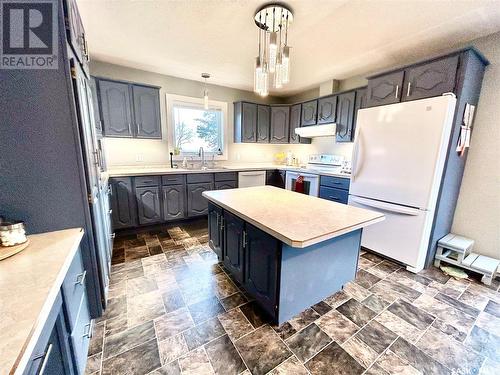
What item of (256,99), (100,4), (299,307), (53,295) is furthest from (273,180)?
(53,295)

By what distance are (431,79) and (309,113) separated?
2011 mm

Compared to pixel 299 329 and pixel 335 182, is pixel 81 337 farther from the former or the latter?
pixel 335 182

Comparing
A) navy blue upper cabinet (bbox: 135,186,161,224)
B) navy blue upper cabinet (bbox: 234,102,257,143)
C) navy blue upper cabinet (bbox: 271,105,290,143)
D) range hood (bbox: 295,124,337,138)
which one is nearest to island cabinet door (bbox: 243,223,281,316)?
navy blue upper cabinet (bbox: 135,186,161,224)

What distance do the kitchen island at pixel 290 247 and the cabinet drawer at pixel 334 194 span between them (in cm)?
133

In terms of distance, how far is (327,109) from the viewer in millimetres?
3594

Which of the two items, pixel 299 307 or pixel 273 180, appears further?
pixel 273 180

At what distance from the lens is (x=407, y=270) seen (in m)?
2.30

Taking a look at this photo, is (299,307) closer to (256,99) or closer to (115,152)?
(115,152)

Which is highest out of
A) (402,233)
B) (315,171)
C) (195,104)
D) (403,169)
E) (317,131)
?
(195,104)

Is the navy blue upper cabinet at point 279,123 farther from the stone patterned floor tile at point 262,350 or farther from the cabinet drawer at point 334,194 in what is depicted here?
the stone patterned floor tile at point 262,350

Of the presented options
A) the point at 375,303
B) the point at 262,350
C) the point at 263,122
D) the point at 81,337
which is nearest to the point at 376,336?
the point at 375,303

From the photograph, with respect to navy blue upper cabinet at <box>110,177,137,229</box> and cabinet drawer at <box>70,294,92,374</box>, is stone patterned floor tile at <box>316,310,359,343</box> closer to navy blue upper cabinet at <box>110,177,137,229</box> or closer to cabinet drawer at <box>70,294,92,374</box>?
cabinet drawer at <box>70,294,92,374</box>

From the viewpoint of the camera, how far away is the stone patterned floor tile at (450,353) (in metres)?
1.28

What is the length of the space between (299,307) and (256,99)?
4211mm
